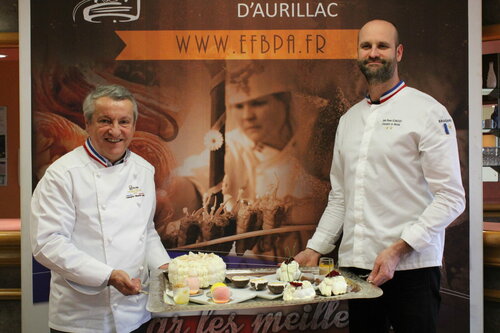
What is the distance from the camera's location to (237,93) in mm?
3328

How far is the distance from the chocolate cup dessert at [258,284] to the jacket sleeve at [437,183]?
2.19 ft

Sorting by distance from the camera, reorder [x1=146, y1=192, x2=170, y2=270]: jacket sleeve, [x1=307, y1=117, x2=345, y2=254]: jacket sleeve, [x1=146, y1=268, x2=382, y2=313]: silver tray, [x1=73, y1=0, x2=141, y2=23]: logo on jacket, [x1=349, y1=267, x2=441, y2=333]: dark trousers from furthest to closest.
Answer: [x1=73, y1=0, x2=141, y2=23]: logo on jacket, [x1=307, y1=117, x2=345, y2=254]: jacket sleeve, [x1=146, y1=192, x2=170, y2=270]: jacket sleeve, [x1=349, y1=267, x2=441, y2=333]: dark trousers, [x1=146, y1=268, x2=382, y2=313]: silver tray

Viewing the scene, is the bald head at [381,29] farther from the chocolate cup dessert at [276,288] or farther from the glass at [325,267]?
the chocolate cup dessert at [276,288]

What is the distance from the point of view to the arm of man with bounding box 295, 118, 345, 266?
2.96 metres

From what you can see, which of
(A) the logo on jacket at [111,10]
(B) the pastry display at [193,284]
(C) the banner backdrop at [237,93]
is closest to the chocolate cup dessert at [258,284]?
(B) the pastry display at [193,284]

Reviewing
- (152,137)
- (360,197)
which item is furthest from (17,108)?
(360,197)

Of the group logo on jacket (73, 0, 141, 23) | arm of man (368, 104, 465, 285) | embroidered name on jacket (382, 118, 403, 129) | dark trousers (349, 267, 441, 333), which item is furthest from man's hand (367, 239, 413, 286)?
logo on jacket (73, 0, 141, 23)

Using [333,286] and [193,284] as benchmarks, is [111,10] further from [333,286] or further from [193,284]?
[333,286]

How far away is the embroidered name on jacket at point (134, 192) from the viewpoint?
2.63 meters

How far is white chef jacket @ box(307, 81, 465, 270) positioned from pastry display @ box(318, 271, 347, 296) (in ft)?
0.92

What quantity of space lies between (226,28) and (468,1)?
4.78ft

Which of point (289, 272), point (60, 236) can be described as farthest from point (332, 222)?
point (60, 236)

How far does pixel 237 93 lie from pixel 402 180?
1.19 m

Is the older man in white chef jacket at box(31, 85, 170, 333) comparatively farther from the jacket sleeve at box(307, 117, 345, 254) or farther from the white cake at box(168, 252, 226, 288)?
the jacket sleeve at box(307, 117, 345, 254)
